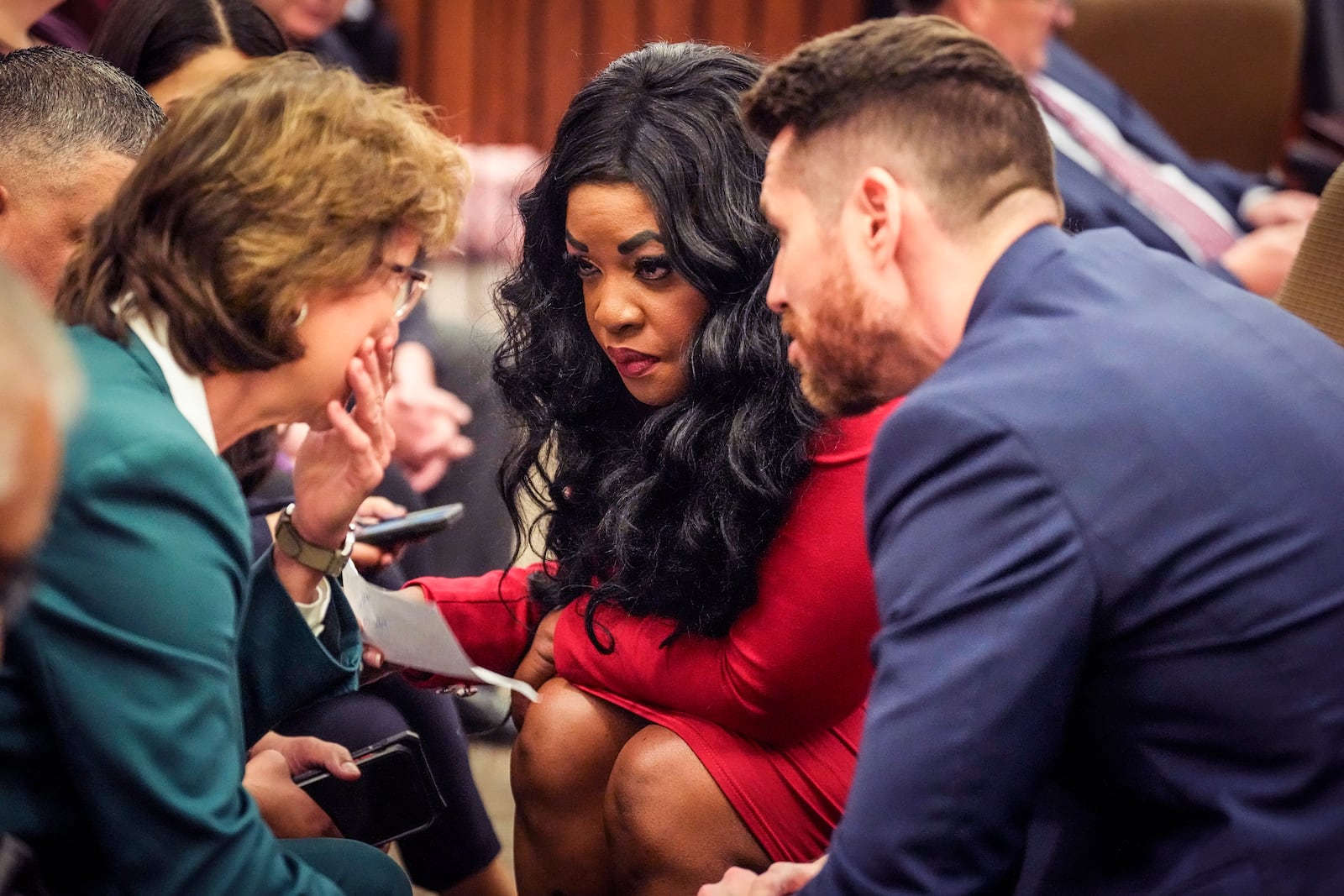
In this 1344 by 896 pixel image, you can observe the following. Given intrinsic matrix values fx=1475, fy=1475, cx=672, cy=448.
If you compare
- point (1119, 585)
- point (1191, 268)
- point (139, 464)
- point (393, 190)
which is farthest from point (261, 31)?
point (1119, 585)

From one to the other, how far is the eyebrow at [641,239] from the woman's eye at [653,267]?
0.02 meters

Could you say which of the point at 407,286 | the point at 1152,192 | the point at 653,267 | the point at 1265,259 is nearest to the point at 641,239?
the point at 653,267

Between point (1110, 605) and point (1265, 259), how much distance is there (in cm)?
192

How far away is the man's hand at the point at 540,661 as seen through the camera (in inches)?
72.2

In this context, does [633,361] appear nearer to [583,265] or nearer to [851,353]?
[583,265]

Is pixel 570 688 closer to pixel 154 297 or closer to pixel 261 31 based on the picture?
pixel 154 297

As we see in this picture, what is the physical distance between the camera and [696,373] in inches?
65.2

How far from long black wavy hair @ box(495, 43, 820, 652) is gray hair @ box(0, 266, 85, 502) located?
92 cm

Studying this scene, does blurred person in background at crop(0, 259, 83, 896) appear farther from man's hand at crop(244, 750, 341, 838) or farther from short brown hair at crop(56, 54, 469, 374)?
man's hand at crop(244, 750, 341, 838)

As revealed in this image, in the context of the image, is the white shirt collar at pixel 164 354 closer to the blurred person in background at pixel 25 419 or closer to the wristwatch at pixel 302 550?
the wristwatch at pixel 302 550

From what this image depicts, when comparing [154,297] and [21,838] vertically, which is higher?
[154,297]

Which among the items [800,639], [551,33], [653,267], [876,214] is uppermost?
[876,214]

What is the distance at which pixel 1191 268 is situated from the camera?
1226mm

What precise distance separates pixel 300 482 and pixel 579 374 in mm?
407
